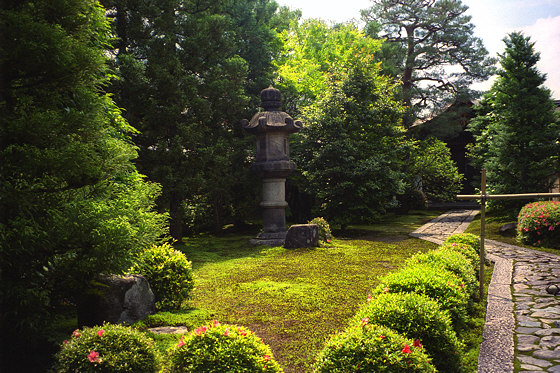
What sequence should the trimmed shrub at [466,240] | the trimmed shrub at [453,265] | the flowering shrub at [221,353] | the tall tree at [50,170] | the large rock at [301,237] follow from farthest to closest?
the large rock at [301,237]
the trimmed shrub at [466,240]
the trimmed shrub at [453,265]
the tall tree at [50,170]
the flowering shrub at [221,353]

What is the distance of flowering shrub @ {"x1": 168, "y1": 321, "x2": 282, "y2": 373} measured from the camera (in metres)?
3.06

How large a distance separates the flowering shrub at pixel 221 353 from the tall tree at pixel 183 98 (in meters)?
10.6

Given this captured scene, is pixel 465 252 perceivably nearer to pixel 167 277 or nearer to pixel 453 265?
pixel 453 265

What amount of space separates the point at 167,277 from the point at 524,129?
15.8 meters

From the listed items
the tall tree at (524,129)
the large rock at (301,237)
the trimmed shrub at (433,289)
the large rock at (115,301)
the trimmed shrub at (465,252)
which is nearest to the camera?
the large rock at (115,301)

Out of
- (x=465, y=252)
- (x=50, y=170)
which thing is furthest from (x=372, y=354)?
(x=465, y=252)

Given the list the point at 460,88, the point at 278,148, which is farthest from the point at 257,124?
the point at 460,88

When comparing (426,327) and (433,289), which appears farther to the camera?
(433,289)

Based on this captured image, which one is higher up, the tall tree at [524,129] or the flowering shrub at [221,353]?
the tall tree at [524,129]

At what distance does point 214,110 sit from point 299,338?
→ 12348mm

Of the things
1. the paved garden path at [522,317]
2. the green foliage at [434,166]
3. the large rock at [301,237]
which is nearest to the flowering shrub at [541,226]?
the paved garden path at [522,317]

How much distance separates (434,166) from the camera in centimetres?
2194

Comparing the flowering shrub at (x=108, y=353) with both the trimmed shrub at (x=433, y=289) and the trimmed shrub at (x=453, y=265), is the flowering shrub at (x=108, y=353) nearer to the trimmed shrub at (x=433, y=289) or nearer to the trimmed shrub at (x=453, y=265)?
the trimmed shrub at (x=433, y=289)

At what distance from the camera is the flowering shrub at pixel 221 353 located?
306cm
